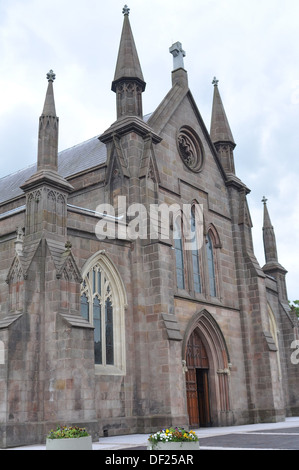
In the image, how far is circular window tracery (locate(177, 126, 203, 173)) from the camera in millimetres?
28438

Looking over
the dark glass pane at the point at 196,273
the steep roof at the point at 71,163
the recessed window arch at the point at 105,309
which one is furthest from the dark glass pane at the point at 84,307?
the steep roof at the point at 71,163

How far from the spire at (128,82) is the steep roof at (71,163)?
2.84 metres

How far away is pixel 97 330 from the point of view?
20.7 meters

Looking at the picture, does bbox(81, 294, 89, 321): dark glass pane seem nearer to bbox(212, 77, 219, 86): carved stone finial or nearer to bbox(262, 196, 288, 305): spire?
bbox(262, 196, 288, 305): spire

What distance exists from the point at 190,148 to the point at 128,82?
536 cm

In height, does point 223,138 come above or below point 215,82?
below

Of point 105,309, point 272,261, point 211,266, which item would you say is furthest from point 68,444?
point 272,261

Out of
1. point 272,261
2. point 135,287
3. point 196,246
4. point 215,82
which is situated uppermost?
point 215,82

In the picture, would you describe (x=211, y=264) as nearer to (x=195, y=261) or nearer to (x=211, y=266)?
(x=211, y=266)

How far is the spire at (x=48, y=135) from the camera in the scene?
20212mm

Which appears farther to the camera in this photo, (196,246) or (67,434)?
(196,246)

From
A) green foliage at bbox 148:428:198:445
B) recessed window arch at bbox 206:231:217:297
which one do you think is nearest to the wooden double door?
recessed window arch at bbox 206:231:217:297

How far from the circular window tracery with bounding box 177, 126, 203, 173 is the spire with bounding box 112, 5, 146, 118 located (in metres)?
3.47
